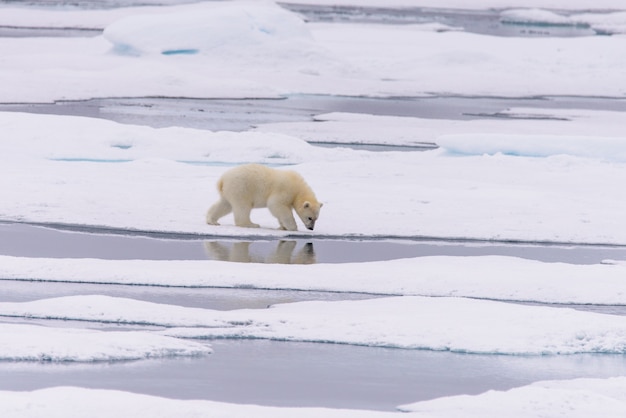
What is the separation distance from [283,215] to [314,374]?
3.26 metres

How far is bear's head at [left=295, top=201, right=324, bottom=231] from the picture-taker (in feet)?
27.0

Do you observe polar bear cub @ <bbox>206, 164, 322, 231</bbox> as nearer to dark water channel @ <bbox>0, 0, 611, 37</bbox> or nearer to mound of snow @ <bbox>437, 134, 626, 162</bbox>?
mound of snow @ <bbox>437, 134, 626, 162</bbox>

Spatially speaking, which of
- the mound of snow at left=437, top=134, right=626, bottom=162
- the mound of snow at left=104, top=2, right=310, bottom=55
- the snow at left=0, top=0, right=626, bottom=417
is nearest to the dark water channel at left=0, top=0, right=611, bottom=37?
the mound of snow at left=104, top=2, right=310, bottom=55

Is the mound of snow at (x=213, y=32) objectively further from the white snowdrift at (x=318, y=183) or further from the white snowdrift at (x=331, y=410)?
the white snowdrift at (x=331, y=410)

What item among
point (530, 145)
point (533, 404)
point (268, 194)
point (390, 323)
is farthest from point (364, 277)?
point (530, 145)

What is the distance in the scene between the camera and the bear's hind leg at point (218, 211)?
835cm

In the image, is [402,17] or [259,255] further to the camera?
[402,17]

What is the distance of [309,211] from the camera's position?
824cm

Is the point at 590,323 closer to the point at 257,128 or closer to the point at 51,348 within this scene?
the point at 51,348

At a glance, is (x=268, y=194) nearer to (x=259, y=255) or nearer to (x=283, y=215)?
(x=283, y=215)

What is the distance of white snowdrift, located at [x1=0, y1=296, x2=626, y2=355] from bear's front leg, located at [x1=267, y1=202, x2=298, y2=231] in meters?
2.14

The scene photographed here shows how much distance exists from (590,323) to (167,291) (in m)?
2.18

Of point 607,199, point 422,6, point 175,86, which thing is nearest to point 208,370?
point 607,199

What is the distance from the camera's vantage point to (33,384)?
15.4 ft
